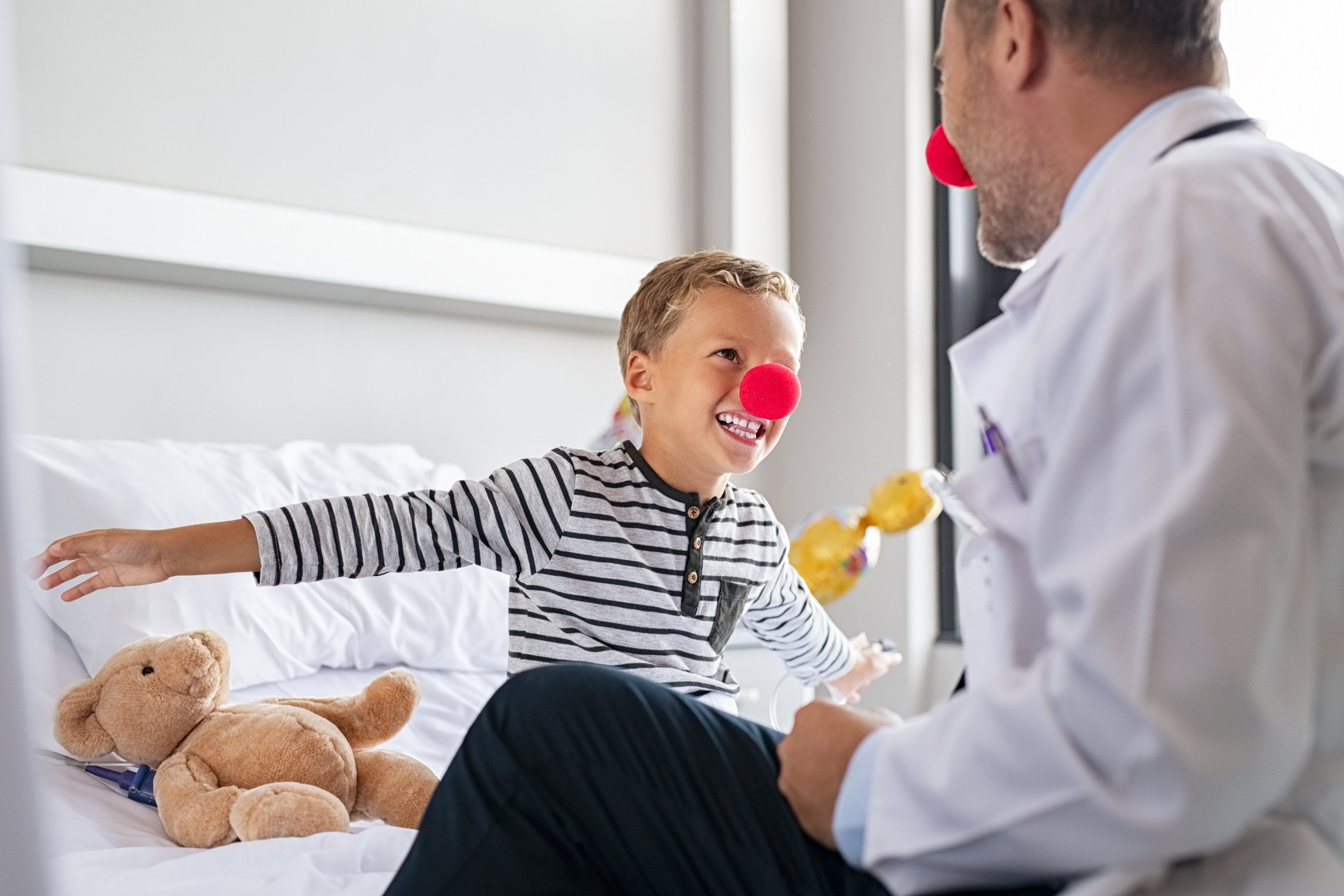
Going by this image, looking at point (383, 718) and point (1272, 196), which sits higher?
point (1272, 196)

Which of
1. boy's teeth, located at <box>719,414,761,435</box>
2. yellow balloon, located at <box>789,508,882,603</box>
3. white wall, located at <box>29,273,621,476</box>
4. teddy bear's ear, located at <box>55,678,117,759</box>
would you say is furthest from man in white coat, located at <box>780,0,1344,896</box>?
white wall, located at <box>29,273,621,476</box>

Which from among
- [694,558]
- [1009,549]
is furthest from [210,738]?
[1009,549]

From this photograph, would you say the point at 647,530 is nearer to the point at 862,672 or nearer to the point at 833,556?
the point at 862,672

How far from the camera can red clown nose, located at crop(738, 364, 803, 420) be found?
1.44m

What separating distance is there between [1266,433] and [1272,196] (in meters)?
0.16

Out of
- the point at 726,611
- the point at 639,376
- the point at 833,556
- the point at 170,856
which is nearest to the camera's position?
the point at 170,856

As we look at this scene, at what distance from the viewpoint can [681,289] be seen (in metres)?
1.54

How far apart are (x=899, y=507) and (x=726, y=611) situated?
0.71m

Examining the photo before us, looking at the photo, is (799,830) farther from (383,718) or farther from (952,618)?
(952,618)

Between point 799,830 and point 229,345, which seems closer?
point 799,830

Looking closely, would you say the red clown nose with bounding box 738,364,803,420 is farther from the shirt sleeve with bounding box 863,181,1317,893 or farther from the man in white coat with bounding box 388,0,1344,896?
the shirt sleeve with bounding box 863,181,1317,893

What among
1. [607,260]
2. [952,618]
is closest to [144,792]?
[607,260]

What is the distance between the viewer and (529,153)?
8.70 feet

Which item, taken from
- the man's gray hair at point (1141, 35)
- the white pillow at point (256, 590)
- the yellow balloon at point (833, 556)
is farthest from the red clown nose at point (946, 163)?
the white pillow at point (256, 590)
